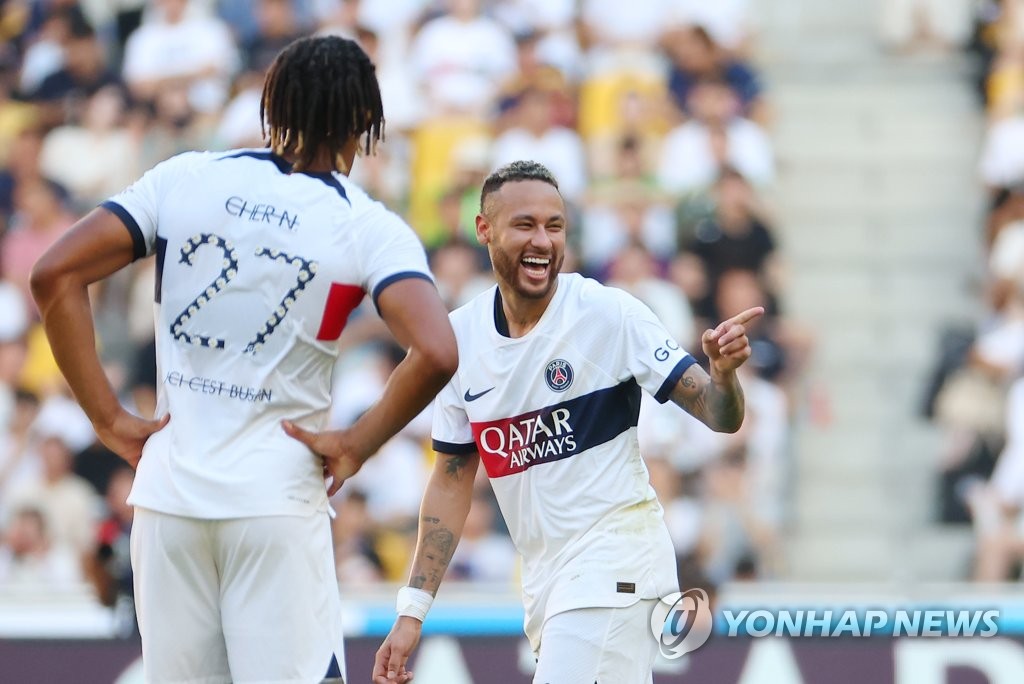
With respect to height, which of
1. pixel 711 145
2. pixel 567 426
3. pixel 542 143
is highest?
pixel 542 143

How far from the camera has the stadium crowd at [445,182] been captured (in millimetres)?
10266

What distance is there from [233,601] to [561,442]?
1263 millimetres

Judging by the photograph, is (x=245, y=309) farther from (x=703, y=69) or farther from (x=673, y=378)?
(x=703, y=69)

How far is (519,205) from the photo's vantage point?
5.14m

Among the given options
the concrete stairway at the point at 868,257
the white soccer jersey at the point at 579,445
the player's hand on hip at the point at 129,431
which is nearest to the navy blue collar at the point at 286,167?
the player's hand on hip at the point at 129,431

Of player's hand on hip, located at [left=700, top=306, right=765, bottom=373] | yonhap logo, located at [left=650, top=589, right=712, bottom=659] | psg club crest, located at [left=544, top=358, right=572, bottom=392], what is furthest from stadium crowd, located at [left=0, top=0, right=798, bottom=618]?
player's hand on hip, located at [left=700, top=306, right=765, bottom=373]

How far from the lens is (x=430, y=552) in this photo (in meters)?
5.25

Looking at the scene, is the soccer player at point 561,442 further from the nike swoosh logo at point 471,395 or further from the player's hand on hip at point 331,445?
the player's hand on hip at point 331,445

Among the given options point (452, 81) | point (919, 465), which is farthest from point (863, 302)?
point (452, 81)

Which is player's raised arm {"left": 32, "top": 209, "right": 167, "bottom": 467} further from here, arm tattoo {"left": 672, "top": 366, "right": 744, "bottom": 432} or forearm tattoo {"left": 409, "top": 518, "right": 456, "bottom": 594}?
arm tattoo {"left": 672, "top": 366, "right": 744, "bottom": 432}

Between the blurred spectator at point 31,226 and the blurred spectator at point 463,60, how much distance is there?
2976 mm

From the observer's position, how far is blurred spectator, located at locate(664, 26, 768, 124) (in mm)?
12719

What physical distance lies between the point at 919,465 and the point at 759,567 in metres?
1.89

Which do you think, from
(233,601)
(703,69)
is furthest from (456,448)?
(703,69)
